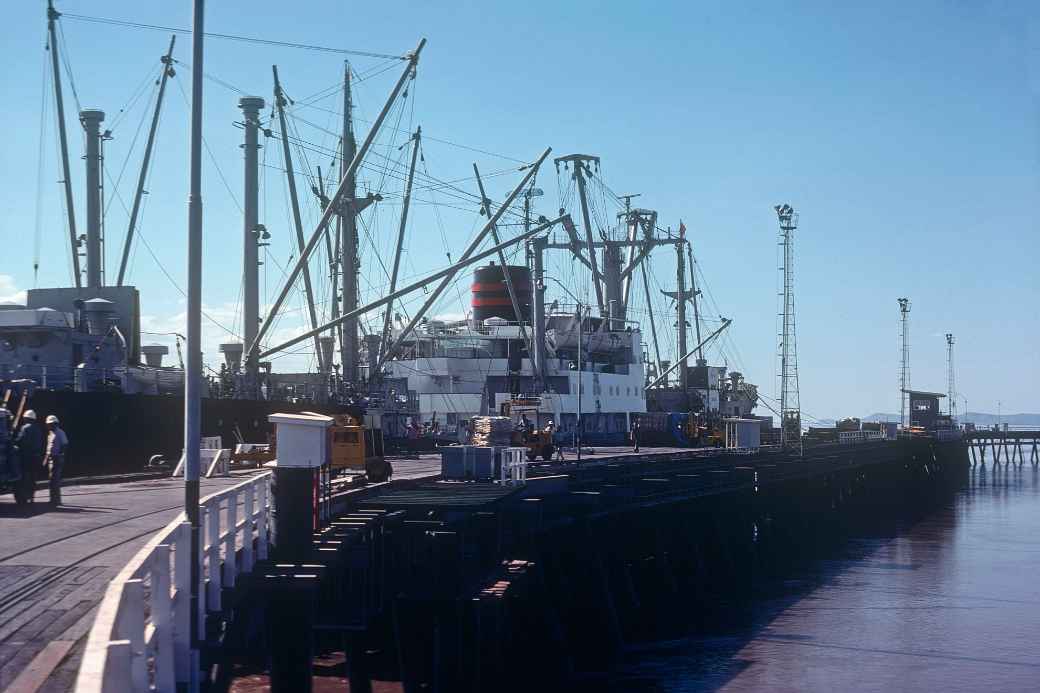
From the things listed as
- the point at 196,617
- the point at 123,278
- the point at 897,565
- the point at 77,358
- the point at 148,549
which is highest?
the point at 123,278

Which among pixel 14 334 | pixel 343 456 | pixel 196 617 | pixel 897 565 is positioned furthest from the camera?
pixel 897 565

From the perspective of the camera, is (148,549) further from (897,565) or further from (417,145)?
(417,145)

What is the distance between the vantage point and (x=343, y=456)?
3100cm

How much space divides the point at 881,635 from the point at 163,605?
27.2m

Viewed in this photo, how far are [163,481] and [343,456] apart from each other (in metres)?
7.59

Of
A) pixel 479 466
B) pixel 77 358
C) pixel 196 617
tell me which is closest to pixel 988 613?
pixel 479 466

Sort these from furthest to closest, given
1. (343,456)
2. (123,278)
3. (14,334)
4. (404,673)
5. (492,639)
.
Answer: (123,278) < (14,334) < (343,456) < (492,639) < (404,673)

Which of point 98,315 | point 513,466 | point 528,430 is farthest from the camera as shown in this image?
point 528,430

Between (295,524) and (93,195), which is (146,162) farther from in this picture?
(295,524)

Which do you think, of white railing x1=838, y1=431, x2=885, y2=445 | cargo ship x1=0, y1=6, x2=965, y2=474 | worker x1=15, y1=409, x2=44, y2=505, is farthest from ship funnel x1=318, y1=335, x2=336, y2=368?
worker x1=15, y1=409, x2=44, y2=505

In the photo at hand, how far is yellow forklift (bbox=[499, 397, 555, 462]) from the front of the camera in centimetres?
5312

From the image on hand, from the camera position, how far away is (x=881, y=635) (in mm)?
33625

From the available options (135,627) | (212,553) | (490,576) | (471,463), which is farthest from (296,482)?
(471,463)

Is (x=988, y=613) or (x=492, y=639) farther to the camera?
(x=988, y=613)
